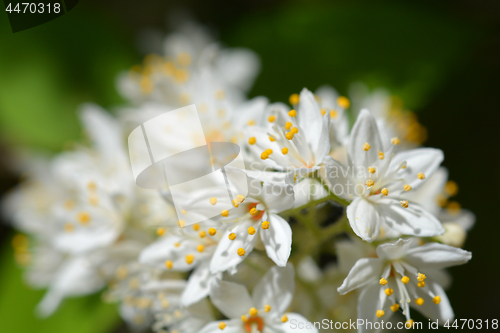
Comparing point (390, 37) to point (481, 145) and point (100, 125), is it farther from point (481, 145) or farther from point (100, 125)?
point (100, 125)

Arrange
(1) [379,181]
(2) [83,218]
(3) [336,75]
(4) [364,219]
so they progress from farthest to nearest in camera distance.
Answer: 1. (3) [336,75]
2. (2) [83,218]
3. (1) [379,181]
4. (4) [364,219]

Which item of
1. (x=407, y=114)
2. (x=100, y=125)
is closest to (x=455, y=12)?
(x=407, y=114)

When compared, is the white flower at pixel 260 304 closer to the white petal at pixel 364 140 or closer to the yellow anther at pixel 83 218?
the white petal at pixel 364 140

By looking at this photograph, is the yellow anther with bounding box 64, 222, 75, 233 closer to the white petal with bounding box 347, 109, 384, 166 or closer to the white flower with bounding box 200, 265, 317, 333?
the white flower with bounding box 200, 265, 317, 333

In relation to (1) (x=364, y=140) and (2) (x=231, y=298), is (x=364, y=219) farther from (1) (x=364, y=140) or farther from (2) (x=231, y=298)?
(2) (x=231, y=298)

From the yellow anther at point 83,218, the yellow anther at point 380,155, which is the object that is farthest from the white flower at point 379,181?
the yellow anther at point 83,218

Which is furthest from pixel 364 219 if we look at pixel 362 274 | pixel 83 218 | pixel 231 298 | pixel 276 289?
pixel 83 218
